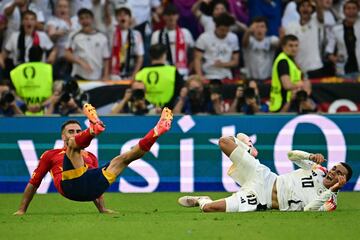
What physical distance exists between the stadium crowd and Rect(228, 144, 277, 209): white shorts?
607cm

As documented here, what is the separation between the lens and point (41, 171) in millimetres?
14172

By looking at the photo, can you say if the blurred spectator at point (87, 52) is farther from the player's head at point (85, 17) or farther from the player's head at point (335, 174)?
the player's head at point (335, 174)

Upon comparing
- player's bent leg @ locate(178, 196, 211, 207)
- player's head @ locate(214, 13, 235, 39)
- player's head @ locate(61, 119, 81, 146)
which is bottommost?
player's bent leg @ locate(178, 196, 211, 207)

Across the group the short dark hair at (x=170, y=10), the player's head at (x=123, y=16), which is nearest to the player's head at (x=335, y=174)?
the short dark hair at (x=170, y=10)

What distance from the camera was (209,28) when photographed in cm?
2216

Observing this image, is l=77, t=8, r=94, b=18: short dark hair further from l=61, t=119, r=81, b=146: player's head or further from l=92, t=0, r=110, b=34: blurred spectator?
l=61, t=119, r=81, b=146: player's head

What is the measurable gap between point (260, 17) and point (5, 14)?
5056mm

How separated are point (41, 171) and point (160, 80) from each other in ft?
19.3

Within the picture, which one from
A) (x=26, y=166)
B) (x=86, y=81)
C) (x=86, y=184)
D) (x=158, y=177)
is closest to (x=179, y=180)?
(x=158, y=177)

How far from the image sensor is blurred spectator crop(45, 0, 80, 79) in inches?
870

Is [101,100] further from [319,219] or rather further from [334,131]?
[319,219]

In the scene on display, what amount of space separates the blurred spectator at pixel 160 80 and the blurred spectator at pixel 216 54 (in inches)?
72.3

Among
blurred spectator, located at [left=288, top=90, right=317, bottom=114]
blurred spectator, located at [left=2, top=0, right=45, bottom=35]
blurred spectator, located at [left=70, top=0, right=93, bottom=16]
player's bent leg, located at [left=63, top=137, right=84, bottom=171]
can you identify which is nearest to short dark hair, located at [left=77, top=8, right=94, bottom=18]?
blurred spectator, located at [left=70, top=0, right=93, bottom=16]

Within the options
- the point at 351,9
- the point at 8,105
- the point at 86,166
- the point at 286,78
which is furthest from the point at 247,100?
the point at 86,166
